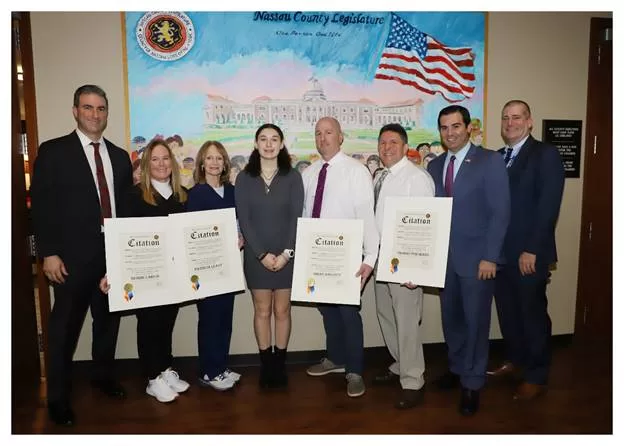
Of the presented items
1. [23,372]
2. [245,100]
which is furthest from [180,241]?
[23,372]

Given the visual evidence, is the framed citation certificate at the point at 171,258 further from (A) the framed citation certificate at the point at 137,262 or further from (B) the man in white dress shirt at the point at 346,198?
(B) the man in white dress shirt at the point at 346,198

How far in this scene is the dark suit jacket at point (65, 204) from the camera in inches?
108

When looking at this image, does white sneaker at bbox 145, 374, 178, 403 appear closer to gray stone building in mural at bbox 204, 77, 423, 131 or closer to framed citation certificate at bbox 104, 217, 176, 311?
framed citation certificate at bbox 104, 217, 176, 311

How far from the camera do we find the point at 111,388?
3.20 metres

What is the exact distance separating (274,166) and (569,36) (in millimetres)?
2993

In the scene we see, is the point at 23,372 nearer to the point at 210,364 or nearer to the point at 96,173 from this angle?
the point at 210,364

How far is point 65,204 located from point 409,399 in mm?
2592

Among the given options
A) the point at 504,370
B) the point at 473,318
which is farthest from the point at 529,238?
the point at 504,370

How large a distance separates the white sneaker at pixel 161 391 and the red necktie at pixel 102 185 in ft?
4.00

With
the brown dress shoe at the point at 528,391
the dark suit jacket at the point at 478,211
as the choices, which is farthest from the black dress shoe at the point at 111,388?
the brown dress shoe at the point at 528,391

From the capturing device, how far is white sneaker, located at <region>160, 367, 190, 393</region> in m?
3.16

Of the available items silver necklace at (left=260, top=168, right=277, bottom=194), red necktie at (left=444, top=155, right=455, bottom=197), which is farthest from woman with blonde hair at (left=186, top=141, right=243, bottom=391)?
red necktie at (left=444, top=155, right=455, bottom=197)

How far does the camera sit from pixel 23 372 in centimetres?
323

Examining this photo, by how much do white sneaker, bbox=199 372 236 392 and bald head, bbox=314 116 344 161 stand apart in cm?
182
